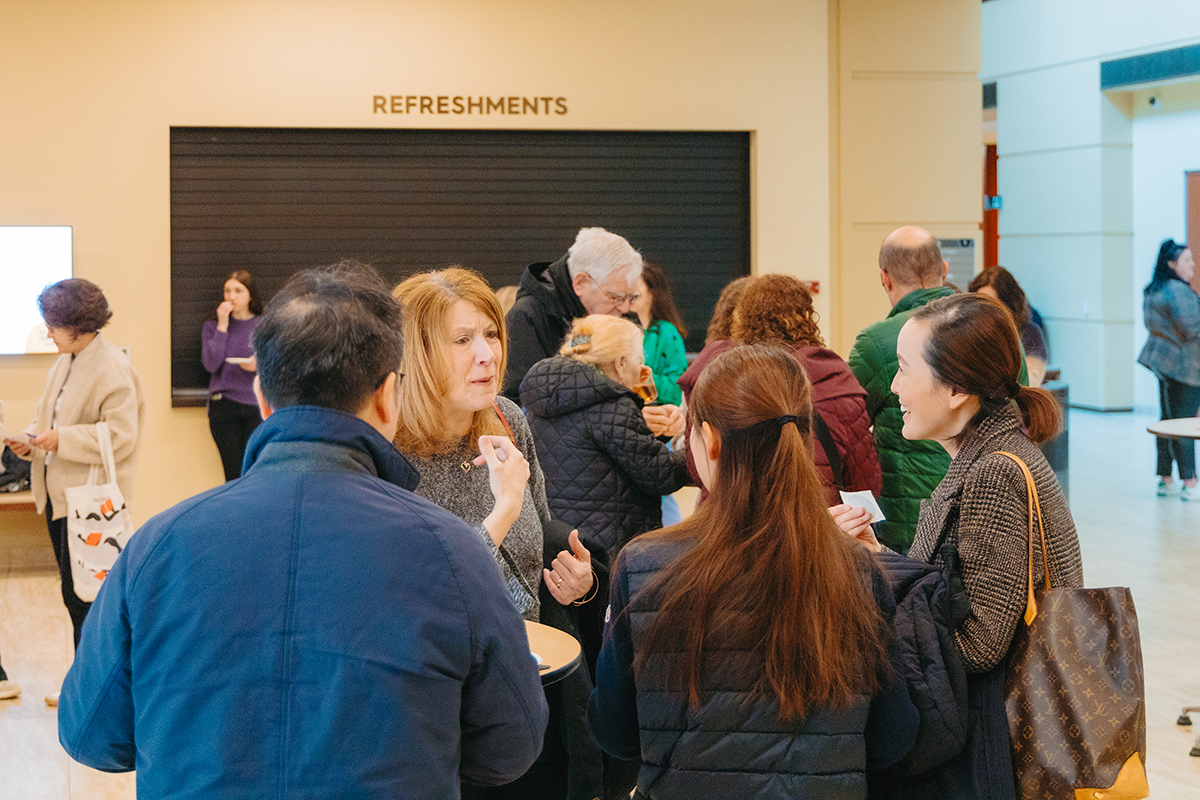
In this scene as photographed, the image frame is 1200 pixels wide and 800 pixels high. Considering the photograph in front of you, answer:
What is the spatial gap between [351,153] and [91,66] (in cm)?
158

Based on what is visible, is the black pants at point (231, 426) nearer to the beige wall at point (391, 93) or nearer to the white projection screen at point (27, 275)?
the beige wall at point (391, 93)

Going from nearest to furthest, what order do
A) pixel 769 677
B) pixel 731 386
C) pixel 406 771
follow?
1. pixel 406 771
2. pixel 769 677
3. pixel 731 386

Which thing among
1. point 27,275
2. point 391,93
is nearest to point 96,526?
point 27,275

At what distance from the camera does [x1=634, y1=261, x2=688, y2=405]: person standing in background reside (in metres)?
5.41

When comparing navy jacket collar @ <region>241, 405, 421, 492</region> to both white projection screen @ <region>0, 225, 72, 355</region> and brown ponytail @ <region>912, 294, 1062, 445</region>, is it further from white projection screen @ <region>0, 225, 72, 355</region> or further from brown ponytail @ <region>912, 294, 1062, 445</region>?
white projection screen @ <region>0, 225, 72, 355</region>

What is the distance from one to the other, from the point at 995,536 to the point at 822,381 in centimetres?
165

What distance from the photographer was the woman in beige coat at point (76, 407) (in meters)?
4.36

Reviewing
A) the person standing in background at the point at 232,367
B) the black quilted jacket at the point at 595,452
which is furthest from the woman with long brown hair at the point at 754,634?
the person standing in background at the point at 232,367

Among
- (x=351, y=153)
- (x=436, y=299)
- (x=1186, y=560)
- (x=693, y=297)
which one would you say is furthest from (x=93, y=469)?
(x=1186, y=560)

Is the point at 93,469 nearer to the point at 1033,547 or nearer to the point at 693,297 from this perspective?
the point at 1033,547

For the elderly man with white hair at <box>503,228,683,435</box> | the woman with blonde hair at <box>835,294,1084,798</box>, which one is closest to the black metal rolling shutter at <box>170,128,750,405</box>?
the elderly man with white hair at <box>503,228,683,435</box>

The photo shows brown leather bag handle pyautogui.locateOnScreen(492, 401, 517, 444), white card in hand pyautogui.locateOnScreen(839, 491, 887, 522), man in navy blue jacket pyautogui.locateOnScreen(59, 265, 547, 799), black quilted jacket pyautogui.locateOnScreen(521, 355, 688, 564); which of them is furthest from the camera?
black quilted jacket pyautogui.locateOnScreen(521, 355, 688, 564)

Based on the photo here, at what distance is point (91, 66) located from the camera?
6.76m

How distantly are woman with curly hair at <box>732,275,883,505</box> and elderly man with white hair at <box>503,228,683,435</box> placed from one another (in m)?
0.60
